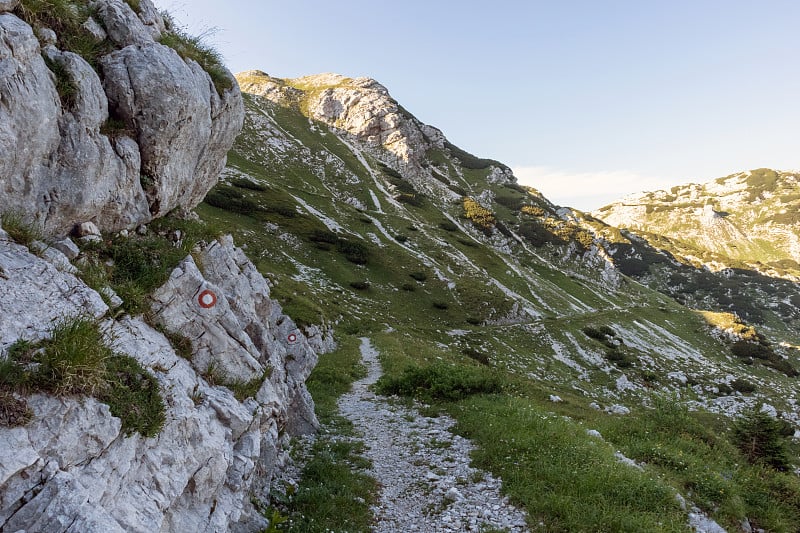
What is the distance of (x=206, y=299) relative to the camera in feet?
32.2

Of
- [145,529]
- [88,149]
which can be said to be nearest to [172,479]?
[145,529]

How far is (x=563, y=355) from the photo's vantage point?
4781 centimetres

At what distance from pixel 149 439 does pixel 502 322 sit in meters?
52.7

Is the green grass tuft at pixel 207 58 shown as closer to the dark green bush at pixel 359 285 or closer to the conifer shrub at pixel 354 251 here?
the dark green bush at pixel 359 285

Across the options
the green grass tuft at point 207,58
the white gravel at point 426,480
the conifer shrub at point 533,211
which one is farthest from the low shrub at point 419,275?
the conifer shrub at point 533,211

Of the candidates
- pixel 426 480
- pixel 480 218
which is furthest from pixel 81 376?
pixel 480 218

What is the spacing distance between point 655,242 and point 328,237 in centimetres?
19932

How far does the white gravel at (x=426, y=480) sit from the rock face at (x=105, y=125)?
10596mm

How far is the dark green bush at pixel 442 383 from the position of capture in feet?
62.7

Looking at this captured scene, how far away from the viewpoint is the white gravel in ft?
30.2

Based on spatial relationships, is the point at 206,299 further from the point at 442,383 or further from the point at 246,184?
the point at 246,184

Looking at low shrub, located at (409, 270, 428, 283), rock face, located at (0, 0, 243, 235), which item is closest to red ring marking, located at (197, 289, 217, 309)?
rock face, located at (0, 0, 243, 235)

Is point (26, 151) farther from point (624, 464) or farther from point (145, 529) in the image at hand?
point (624, 464)

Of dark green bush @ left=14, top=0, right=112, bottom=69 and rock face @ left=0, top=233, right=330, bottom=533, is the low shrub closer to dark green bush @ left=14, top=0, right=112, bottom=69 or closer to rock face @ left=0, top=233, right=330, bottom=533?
rock face @ left=0, top=233, right=330, bottom=533
